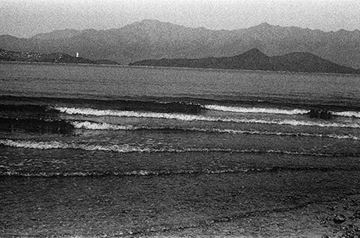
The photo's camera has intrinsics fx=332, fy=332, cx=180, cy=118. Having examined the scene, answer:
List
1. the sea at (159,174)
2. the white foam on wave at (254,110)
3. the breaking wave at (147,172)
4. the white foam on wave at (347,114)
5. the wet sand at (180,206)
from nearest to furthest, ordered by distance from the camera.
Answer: the wet sand at (180,206)
the sea at (159,174)
the breaking wave at (147,172)
the white foam on wave at (254,110)
the white foam on wave at (347,114)

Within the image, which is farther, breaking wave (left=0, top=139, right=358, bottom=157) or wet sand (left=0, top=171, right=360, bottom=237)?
breaking wave (left=0, top=139, right=358, bottom=157)

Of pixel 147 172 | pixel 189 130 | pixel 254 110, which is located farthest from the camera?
pixel 254 110

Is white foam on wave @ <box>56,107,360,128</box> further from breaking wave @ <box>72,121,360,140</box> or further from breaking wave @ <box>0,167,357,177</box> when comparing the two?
breaking wave @ <box>0,167,357,177</box>

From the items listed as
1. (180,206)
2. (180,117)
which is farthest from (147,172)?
(180,117)

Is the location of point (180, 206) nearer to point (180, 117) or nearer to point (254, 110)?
point (180, 117)

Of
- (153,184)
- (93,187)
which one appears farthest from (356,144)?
(93,187)

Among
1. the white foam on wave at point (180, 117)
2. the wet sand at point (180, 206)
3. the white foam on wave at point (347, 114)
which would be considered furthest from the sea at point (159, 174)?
the white foam on wave at point (347, 114)

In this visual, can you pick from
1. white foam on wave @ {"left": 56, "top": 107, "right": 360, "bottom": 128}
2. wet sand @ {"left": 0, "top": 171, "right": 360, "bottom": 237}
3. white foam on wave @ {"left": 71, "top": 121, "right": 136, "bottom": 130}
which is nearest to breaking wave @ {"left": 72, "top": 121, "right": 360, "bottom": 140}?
white foam on wave @ {"left": 71, "top": 121, "right": 136, "bottom": 130}

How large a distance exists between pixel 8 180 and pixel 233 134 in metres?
14.6

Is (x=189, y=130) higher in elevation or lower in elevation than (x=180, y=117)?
lower

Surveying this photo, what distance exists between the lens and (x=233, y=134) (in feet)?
74.5

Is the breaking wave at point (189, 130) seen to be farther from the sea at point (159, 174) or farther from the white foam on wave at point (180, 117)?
the white foam on wave at point (180, 117)

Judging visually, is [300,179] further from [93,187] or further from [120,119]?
[120,119]

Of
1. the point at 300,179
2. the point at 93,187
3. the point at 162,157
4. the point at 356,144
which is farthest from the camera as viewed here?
the point at 356,144
